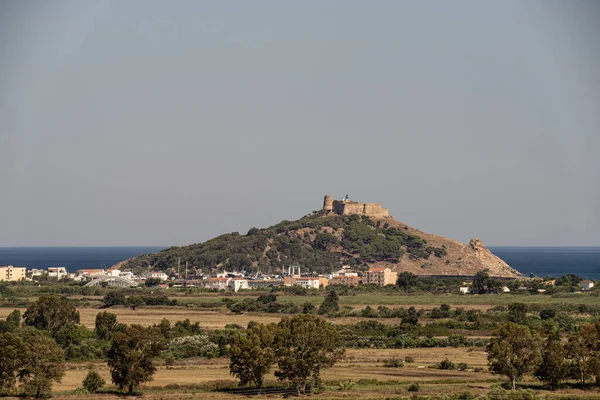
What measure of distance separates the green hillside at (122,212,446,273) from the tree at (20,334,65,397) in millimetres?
106940

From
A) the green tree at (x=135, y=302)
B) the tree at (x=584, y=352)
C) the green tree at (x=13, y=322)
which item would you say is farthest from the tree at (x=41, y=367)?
the green tree at (x=135, y=302)

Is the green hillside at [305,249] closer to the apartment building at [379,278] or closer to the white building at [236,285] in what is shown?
the apartment building at [379,278]

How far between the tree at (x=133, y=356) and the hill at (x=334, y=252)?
347 feet

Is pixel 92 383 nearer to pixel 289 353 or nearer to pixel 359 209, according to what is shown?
pixel 289 353

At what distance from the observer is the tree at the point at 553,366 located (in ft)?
128

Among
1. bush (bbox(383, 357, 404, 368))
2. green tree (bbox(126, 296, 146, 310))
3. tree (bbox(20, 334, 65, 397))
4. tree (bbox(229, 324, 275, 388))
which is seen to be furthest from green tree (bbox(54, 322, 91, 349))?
green tree (bbox(126, 296, 146, 310))

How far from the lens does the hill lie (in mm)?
150375

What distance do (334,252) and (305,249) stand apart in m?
5.07

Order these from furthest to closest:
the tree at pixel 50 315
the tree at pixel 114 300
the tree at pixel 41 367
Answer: the tree at pixel 114 300 < the tree at pixel 50 315 < the tree at pixel 41 367

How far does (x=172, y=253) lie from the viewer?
159375 millimetres

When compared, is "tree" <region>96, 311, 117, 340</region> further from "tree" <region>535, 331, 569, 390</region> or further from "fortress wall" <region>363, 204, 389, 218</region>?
"fortress wall" <region>363, 204, 389, 218</region>

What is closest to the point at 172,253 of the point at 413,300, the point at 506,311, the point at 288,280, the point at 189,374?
the point at 288,280

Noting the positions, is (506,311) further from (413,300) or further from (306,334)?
(306,334)

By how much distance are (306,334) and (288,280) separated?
258 ft
